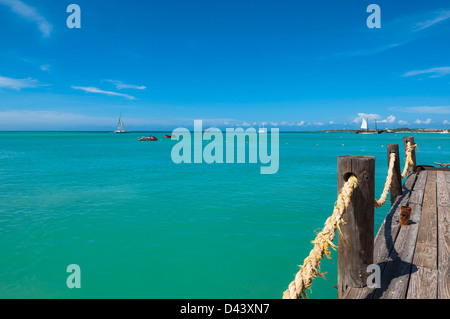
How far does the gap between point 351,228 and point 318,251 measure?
0.63 m

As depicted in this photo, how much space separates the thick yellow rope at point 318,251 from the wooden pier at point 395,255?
0.82 feet

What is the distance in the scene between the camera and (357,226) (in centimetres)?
338

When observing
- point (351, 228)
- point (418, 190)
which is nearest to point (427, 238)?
point (351, 228)

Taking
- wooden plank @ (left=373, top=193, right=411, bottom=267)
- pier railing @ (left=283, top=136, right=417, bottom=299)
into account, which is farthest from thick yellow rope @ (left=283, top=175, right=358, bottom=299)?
wooden plank @ (left=373, top=193, right=411, bottom=267)

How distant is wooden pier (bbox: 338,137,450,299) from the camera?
11.1 feet

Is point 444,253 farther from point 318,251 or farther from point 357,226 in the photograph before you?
point 318,251

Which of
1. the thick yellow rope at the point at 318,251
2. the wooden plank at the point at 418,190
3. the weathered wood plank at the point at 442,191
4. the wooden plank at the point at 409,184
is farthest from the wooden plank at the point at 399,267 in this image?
the wooden plank at the point at 409,184

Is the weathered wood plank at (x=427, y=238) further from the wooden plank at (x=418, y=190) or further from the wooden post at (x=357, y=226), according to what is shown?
the wooden post at (x=357, y=226)

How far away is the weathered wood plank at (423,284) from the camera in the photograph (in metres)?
3.36

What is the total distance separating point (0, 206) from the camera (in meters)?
13.7

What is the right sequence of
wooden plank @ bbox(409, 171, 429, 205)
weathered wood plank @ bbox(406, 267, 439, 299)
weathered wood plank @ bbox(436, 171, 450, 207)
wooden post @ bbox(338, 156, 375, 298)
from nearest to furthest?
1. wooden post @ bbox(338, 156, 375, 298)
2. weathered wood plank @ bbox(406, 267, 439, 299)
3. weathered wood plank @ bbox(436, 171, 450, 207)
4. wooden plank @ bbox(409, 171, 429, 205)

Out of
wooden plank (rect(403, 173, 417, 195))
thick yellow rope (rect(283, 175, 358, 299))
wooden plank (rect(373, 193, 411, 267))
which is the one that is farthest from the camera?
wooden plank (rect(403, 173, 417, 195))

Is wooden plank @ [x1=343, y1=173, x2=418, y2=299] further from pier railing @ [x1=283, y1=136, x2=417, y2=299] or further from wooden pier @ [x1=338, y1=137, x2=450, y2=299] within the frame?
pier railing @ [x1=283, y1=136, x2=417, y2=299]
